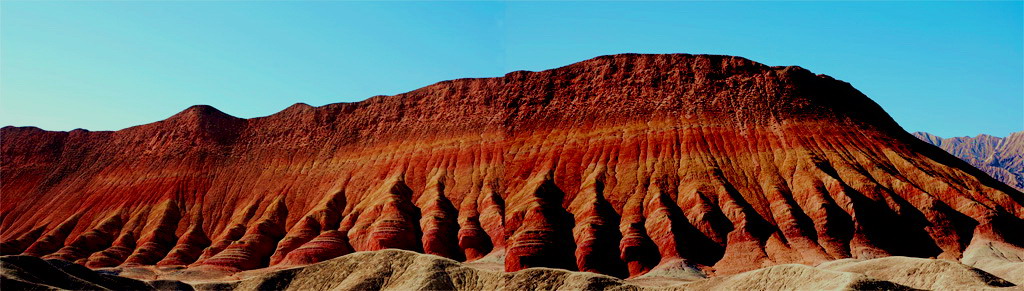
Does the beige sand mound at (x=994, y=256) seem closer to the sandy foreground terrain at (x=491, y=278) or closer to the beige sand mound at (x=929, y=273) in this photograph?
the sandy foreground terrain at (x=491, y=278)

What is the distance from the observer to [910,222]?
6681 centimetres

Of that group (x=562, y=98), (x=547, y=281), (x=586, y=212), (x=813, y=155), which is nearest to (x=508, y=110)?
(x=562, y=98)

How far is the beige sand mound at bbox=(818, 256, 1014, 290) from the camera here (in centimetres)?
4397

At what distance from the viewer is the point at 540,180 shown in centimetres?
8069

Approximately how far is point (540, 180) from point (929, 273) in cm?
4008

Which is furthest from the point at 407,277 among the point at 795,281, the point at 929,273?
the point at 929,273

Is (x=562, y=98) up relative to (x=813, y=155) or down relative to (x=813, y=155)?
up

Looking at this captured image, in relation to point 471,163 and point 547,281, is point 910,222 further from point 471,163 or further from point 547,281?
point 471,163

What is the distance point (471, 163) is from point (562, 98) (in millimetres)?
15392

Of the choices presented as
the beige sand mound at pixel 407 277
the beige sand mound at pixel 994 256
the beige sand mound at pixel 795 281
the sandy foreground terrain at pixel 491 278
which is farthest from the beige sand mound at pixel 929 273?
the beige sand mound at pixel 407 277

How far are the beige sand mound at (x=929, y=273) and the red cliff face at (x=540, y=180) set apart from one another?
11.1m

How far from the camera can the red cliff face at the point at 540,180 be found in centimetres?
6731

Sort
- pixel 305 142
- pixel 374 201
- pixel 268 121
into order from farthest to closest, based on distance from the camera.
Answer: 1. pixel 268 121
2. pixel 305 142
3. pixel 374 201

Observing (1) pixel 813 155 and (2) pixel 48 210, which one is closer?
(1) pixel 813 155
